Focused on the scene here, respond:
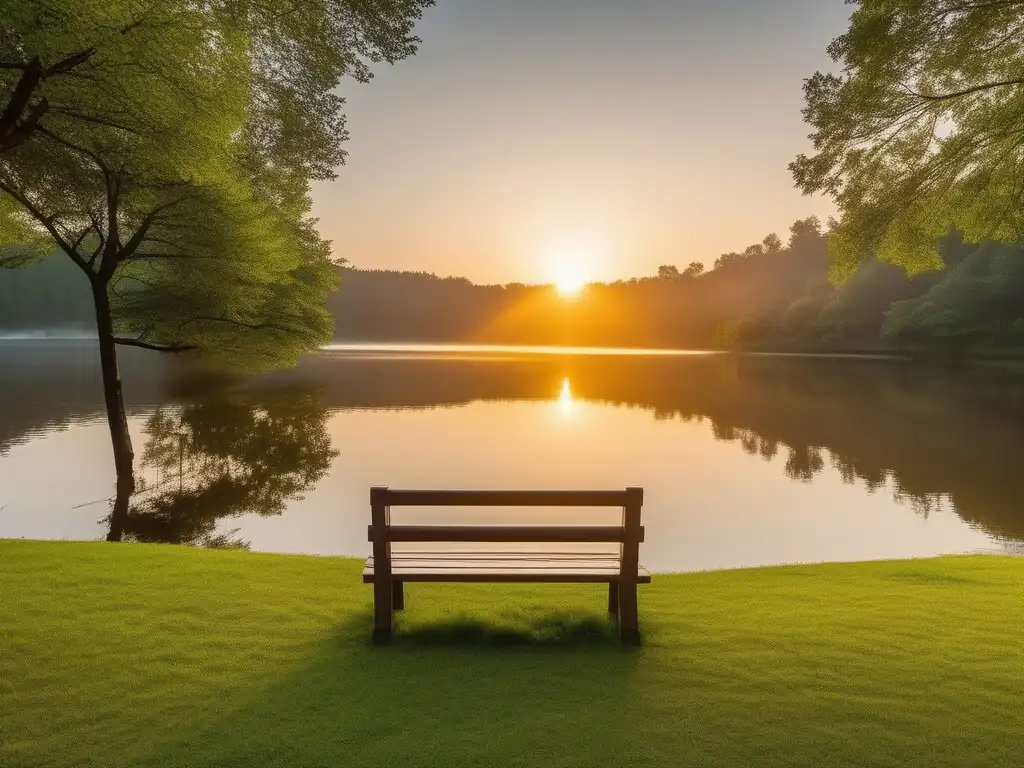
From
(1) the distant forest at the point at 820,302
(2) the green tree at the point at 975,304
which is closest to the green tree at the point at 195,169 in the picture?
(1) the distant forest at the point at 820,302

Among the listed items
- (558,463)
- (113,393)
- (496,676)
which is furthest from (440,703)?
(113,393)

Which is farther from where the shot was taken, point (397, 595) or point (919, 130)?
point (919, 130)

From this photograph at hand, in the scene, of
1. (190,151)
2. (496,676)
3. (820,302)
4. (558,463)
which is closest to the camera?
(496,676)

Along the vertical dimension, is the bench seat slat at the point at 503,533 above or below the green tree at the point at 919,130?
below

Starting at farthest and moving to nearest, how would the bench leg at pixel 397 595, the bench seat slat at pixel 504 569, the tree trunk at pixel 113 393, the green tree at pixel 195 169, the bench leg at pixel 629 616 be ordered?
the tree trunk at pixel 113 393 → the green tree at pixel 195 169 → the bench leg at pixel 397 595 → the bench leg at pixel 629 616 → the bench seat slat at pixel 504 569

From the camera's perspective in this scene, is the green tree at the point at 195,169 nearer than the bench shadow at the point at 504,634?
No

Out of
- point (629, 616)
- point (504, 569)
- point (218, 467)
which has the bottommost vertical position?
point (218, 467)

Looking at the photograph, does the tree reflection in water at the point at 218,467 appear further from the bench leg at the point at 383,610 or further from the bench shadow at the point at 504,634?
the bench shadow at the point at 504,634

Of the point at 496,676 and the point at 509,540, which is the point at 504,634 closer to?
the point at 496,676

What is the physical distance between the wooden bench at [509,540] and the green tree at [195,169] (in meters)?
5.62

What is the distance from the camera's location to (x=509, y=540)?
229 inches

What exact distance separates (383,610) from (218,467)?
1696 centimetres

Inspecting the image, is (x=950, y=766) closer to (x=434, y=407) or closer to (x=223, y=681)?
(x=223, y=681)

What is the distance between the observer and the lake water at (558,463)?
15.0 metres
